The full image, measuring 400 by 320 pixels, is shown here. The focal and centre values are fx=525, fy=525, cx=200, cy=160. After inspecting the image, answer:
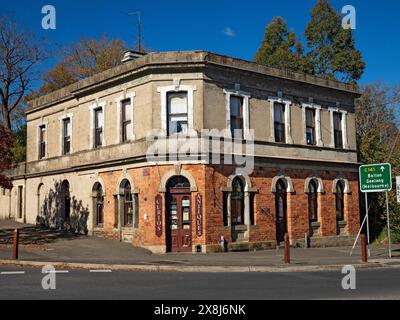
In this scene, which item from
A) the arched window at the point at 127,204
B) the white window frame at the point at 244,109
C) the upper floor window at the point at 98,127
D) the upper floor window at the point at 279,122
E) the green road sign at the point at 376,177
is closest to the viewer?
the green road sign at the point at 376,177

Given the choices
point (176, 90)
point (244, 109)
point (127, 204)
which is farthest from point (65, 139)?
point (244, 109)

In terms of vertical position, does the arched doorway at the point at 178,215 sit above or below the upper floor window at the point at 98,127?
below

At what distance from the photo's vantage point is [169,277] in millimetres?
14227

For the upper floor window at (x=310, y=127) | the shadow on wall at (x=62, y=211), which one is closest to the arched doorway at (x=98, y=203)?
the shadow on wall at (x=62, y=211)

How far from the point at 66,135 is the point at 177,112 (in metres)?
9.06

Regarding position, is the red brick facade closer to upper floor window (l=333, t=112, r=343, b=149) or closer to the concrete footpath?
the concrete footpath

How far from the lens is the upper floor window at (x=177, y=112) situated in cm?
2261

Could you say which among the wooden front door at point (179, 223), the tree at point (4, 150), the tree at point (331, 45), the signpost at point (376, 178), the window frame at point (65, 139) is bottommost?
the wooden front door at point (179, 223)

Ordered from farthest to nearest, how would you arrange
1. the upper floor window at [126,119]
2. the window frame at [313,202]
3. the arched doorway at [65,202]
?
the arched doorway at [65,202] < the window frame at [313,202] < the upper floor window at [126,119]

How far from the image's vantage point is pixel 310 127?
2730cm

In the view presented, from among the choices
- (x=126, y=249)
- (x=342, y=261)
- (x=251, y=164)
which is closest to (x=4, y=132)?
(x=126, y=249)

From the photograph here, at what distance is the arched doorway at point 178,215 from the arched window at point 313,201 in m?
7.32

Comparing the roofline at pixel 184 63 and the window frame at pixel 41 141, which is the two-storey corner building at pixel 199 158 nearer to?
Answer: the roofline at pixel 184 63
